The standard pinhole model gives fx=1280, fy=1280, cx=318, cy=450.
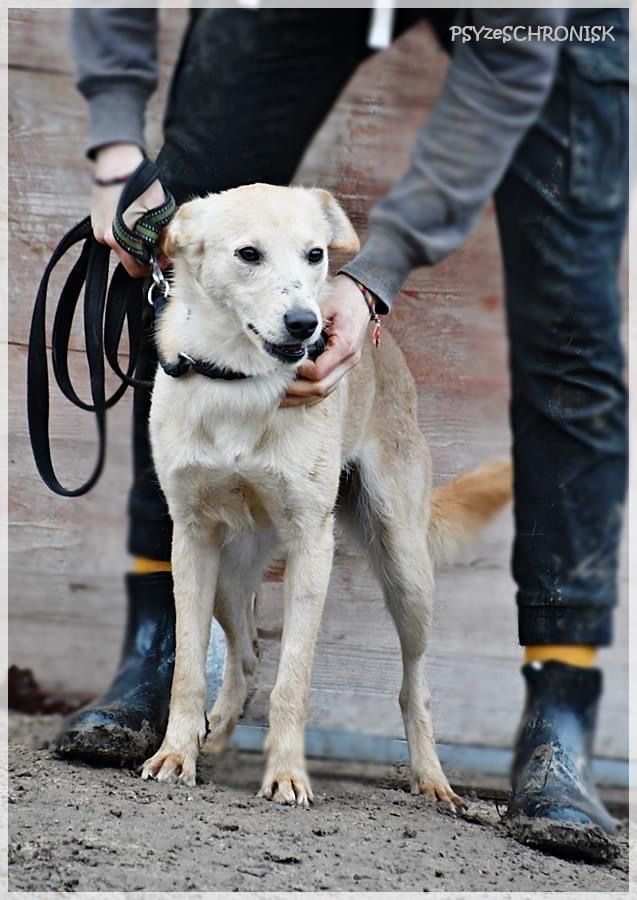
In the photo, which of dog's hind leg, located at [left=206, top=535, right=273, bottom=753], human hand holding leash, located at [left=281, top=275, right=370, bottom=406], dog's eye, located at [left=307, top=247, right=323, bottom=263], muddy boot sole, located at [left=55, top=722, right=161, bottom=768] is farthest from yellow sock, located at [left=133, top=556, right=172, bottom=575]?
dog's eye, located at [left=307, top=247, right=323, bottom=263]

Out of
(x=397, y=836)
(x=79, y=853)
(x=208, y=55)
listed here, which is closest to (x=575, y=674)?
(x=397, y=836)

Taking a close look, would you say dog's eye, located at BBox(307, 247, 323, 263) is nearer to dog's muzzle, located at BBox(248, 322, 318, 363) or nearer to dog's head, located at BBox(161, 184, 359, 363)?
dog's head, located at BBox(161, 184, 359, 363)

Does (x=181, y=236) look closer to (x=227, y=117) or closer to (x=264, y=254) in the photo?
(x=264, y=254)

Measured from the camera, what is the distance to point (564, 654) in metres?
2.64

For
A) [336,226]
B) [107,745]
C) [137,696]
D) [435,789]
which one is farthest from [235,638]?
[336,226]

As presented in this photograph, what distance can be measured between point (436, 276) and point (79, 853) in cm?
136

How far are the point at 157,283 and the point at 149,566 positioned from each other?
2.25 ft

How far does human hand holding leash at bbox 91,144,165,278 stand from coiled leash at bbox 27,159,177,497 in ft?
0.08

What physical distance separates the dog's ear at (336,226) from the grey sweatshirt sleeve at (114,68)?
37cm

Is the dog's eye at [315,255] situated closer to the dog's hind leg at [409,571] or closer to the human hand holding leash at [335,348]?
the human hand holding leash at [335,348]

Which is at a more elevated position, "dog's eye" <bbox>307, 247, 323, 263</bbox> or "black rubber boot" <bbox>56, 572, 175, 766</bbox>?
"dog's eye" <bbox>307, 247, 323, 263</bbox>

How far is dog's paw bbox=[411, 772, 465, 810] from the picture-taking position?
8.57 ft

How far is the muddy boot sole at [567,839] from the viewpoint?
2393mm
